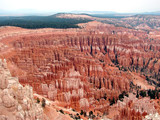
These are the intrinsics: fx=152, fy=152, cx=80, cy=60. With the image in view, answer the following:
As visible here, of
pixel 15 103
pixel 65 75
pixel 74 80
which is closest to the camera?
pixel 15 103

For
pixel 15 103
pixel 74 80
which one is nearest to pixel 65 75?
pixel 74 80

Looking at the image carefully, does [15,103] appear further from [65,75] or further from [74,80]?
[65,75]

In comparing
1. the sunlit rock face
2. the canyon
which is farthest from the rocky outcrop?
the sunlit rock face

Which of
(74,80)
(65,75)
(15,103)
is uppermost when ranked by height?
(15,103)

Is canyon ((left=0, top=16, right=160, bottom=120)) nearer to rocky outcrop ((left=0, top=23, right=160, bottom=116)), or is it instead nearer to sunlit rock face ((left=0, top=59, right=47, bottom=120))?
rocky outcrop ((left=0, top=23, right=160, bottom=116))

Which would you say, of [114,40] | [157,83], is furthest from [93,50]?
[157,83]

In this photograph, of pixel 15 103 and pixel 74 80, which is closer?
pixel 15 103

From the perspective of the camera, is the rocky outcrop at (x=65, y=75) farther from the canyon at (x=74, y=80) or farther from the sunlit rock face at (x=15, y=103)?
the sunlit rock face at (x=15, y=103)

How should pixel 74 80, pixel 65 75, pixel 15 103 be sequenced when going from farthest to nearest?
pixel 65 75
pixel 74 80
pixel 15 103

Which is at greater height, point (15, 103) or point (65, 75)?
point (15, 103)
